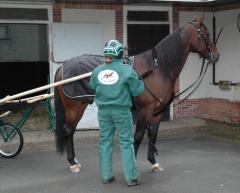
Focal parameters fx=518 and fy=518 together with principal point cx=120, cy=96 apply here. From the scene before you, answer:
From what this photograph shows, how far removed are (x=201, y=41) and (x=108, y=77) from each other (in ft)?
6.06

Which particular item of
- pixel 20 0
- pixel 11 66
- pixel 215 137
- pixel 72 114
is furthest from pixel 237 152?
pixel 11 66

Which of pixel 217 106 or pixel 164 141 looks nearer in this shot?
pixel 164 141

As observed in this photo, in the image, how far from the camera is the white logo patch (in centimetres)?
658

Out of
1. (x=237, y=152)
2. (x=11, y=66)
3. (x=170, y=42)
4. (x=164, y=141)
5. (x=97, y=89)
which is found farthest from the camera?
(x=11, y=66)

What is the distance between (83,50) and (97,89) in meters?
5.74

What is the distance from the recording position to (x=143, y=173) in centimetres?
771

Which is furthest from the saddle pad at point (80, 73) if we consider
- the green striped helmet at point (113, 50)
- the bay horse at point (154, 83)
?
the green striped helmet at point (113, 50)

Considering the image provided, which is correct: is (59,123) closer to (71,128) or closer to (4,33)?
(71,128)

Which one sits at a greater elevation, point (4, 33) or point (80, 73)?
point (4, 33)

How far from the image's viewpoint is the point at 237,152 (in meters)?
9.70

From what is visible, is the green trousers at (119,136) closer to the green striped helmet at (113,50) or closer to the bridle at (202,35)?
the green striped helmet at (113,50)

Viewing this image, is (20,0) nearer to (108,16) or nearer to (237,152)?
(108,16)

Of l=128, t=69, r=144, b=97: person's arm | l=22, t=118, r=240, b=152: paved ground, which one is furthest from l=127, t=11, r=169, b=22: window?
l=128, t=69, r=144, b=97: person's arm

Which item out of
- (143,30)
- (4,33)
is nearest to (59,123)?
(143,30)
